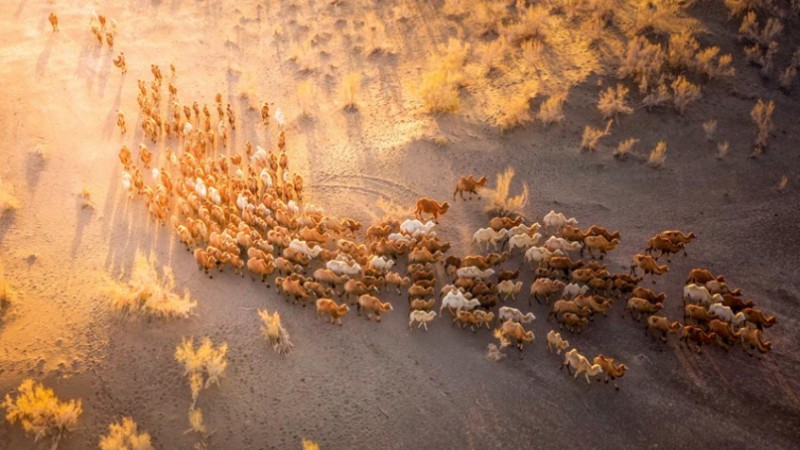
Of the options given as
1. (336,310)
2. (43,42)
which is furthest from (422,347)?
(43,42)

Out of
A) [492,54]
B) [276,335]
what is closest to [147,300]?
[276,335]

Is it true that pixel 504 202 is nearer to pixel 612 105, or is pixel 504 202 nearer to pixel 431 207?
pixel 431 207

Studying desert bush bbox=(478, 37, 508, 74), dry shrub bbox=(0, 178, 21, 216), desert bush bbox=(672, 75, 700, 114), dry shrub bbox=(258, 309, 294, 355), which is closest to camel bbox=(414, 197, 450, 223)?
dry shrub bbox=(258, 309, 294, 355)

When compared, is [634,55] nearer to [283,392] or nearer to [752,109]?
[752,109]

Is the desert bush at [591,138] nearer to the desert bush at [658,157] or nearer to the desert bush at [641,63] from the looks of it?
the desert bush at [658,157]

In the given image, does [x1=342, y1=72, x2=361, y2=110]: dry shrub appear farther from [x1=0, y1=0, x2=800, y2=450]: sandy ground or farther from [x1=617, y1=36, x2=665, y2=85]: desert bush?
[x1=617, y1=36, x2=665, y2=85]: desert bush

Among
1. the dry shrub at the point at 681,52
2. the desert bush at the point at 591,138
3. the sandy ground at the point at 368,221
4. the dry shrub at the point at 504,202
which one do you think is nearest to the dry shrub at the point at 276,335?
the sandy ground at the point at 368,221
